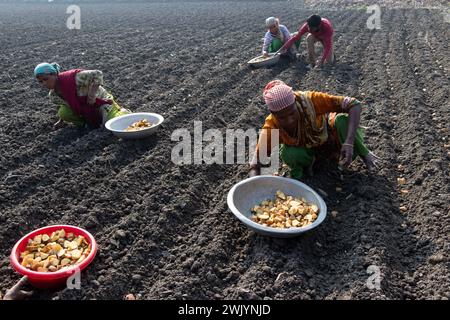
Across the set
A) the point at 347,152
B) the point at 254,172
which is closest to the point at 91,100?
the point at 254,172

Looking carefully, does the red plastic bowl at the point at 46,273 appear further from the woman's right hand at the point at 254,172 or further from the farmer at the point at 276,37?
the farmer at the point at 276,37

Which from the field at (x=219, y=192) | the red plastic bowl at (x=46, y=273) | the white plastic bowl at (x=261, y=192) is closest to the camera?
the red plastic bowl at (x=46, y=273)

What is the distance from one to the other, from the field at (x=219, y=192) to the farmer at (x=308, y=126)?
33 centimetres

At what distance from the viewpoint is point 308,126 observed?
4.09m

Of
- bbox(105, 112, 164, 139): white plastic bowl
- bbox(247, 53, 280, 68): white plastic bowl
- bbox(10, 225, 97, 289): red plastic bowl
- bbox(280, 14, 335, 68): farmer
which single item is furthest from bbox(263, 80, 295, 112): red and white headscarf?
bbox(247, 53, 280, 68): white plastic bowl

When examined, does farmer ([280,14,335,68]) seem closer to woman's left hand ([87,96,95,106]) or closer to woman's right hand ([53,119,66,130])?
woman's left hand ([87,96,95,106])

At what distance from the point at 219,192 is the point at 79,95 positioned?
2476 millimetres

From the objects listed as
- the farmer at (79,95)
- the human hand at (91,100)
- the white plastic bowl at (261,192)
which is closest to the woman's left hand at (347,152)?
the white plastic bowl at (261,192)

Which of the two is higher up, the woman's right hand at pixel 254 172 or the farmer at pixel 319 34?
the farmer at pixel 319 34

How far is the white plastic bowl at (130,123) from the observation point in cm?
539

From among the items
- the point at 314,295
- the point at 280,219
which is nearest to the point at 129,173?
the point at 280,219

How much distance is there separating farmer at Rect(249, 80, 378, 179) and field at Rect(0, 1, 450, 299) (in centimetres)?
33

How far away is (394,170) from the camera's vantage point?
15.7 ft
